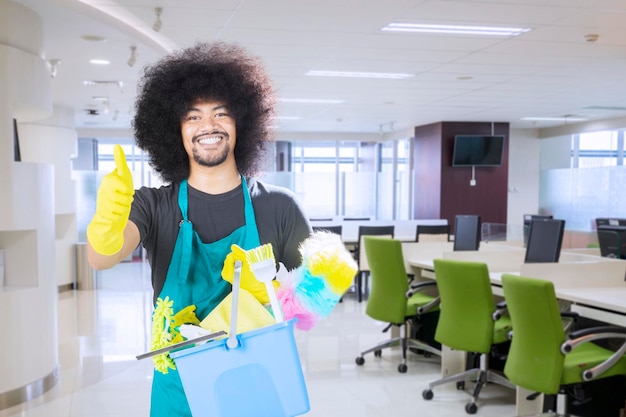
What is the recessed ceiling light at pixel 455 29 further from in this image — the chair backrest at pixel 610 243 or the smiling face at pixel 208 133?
the smiling face at pixel 208 133

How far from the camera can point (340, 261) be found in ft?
4.55

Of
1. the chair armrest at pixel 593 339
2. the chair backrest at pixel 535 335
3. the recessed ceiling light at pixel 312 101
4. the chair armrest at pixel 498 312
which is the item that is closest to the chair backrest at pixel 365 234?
the recessed ceiling light at pixel 312 101

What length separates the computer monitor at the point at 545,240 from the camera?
468cm

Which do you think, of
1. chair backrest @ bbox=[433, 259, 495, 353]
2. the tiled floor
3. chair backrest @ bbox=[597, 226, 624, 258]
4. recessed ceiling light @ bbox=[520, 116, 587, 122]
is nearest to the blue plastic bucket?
chair backrest @ bbox=[433, 259, 495, 353]

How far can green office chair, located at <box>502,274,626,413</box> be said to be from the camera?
3.20 metres

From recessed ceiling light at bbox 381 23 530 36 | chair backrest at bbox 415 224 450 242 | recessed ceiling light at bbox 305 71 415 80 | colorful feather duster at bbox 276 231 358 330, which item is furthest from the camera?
chair backrest at bbox 415 224 450 242

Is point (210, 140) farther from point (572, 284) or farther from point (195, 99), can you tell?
point (572, 284)

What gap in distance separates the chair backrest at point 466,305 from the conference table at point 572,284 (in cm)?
33

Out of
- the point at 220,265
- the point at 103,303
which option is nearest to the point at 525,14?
the point at 220,265

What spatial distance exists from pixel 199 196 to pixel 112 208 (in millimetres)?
375

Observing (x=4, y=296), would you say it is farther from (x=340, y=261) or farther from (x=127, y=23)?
(x=340, y=261)

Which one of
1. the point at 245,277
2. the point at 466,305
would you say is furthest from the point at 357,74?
the point at 245,277

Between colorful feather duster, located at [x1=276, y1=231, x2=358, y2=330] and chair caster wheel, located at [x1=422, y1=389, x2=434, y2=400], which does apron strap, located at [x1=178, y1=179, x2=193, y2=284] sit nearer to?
colorful feather duster, located at [x1=276, y1=231, x2=358, y2=330]

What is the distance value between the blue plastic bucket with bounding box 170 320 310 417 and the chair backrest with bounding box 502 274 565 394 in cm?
218
